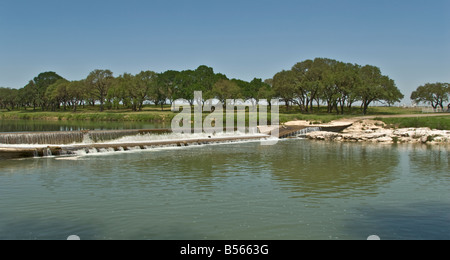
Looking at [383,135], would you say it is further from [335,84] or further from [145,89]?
[145,89]

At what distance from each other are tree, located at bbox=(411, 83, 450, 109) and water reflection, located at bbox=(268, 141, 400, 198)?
91662mm

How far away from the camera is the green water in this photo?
12367mm

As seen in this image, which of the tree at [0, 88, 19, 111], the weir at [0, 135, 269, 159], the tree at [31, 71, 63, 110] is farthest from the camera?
the tree at [0, 88, 19, 111]

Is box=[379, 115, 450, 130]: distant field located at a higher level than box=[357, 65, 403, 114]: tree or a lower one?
lower

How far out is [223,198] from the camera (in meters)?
16.4

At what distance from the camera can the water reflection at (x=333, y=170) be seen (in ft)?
60.3

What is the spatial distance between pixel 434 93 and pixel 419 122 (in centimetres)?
7351

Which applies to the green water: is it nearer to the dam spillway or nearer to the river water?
the river water

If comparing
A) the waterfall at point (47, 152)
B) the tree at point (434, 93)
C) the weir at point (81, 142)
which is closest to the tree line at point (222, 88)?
the tree at point (434, 93)

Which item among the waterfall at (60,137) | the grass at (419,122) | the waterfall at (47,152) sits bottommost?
the waterfall at (47,152)

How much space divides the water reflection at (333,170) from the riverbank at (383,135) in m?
9.86

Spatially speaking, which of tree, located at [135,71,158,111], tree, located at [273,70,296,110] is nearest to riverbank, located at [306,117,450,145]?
tree, located at [273,70,296,110]

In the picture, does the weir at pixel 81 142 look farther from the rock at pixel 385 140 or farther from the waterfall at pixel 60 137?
the rock at pixel 385 140
